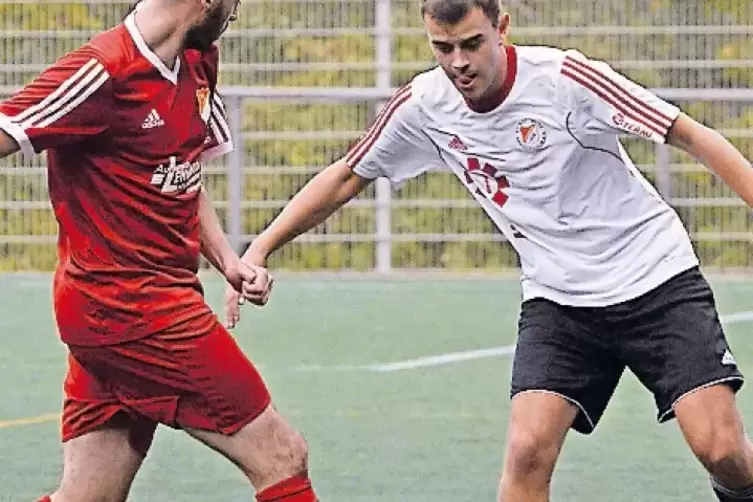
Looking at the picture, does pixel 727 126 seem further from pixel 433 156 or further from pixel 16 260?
pixel 433 156

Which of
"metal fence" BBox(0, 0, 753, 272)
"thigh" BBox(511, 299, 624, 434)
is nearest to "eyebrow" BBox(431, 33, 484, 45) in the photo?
"thigh" BBox(511, 299, 624, 434)

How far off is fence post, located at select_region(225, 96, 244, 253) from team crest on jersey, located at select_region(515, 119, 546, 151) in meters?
8.94

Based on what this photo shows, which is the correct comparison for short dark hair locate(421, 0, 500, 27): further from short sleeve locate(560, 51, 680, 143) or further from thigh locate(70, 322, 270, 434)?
thigh locate(70, 322, 270, 434)

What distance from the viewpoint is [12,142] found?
4352 mm

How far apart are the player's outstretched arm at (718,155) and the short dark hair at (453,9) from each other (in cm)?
57

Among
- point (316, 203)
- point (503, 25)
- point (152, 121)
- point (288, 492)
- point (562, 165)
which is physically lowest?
point (288, 492)

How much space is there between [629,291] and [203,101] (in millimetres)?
1313

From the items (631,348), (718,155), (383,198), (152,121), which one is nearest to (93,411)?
(152,121)

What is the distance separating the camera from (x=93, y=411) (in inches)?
186

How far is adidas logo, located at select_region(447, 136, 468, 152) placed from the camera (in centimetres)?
527

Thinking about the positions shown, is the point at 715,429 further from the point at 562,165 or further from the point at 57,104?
the point at 57,104

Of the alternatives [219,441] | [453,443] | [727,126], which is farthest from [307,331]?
[219,441]

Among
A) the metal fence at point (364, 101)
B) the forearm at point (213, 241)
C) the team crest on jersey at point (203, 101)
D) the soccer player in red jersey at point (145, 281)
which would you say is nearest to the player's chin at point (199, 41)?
the soccer player in red jersey at point (145, 281)

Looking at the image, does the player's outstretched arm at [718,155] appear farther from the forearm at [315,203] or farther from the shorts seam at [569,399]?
the forearm at [315,203]
